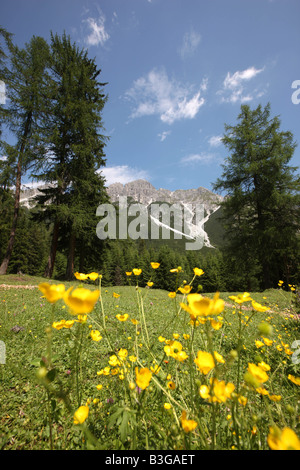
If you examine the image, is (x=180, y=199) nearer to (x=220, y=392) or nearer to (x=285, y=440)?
(x=220, y=392)

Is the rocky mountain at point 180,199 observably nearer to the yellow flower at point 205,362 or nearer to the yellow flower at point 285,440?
the yellow flower at point 205,362

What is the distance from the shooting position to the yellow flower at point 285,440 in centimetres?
45

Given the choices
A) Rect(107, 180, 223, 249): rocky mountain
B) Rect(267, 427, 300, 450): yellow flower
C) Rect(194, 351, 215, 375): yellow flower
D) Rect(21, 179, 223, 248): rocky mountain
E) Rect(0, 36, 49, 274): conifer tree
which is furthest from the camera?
Rect(107, 180, 223, 249): rocky mountain

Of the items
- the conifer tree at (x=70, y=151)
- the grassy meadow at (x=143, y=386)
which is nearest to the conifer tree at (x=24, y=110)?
the conifer tree at (x=70, y=151)

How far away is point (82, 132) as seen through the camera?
41.0ft

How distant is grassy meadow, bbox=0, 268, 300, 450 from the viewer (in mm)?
619

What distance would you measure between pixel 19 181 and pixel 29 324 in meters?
10.8

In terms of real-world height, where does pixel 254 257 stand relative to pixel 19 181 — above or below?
below

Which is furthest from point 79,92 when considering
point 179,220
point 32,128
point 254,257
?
point 179,220

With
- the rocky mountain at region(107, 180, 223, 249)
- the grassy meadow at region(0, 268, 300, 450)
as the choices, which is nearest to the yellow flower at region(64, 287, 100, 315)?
the grassy meadow at region(0, 268, 300, 450)

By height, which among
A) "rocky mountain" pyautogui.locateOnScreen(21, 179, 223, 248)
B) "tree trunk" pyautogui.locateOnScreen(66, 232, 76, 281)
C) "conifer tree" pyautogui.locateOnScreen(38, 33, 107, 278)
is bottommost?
"tree trunk" pyautogui.locateOnScreen(66, 232, 76, 281)

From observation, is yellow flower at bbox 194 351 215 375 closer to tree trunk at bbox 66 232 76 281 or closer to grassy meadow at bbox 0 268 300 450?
grassy meadow at bbox 0 268 300 450

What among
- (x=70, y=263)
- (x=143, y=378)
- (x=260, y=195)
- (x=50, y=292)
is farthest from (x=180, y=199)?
(x=50, y=292)
